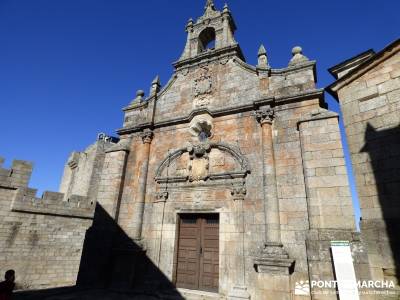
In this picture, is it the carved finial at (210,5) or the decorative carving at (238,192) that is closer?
the decorative carving at (238,192)

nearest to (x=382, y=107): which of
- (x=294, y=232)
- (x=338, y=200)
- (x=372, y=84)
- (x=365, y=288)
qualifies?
(x=372, y=84)

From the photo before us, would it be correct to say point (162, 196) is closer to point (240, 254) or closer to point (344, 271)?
point (240, 254)

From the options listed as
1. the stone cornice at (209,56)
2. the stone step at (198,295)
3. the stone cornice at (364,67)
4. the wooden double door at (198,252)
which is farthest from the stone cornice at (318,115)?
the stone step at (198,295)

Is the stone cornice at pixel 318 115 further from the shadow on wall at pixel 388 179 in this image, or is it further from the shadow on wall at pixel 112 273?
the shadow on wall at pixel 112 273

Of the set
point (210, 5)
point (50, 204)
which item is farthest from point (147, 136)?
point (210, 5)

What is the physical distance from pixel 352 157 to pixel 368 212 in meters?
1.41

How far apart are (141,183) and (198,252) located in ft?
10.4

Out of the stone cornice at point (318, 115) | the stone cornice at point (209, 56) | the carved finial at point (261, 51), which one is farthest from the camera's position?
the stone cornice at point (209, 56)

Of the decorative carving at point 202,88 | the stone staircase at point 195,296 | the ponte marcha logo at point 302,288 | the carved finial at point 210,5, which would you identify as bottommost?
the stone staircase at point 195,296

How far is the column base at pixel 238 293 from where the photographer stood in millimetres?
6148

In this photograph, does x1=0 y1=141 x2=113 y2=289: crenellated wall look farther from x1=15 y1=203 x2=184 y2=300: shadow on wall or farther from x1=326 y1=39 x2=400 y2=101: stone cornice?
x1=326 y1=39 x2=400 y2=101: stone cornice

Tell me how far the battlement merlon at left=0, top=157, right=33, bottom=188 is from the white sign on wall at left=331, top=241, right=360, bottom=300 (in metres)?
12.3

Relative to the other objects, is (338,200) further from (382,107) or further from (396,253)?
(382,107)

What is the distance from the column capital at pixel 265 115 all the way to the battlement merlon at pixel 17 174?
10406 millimetres
